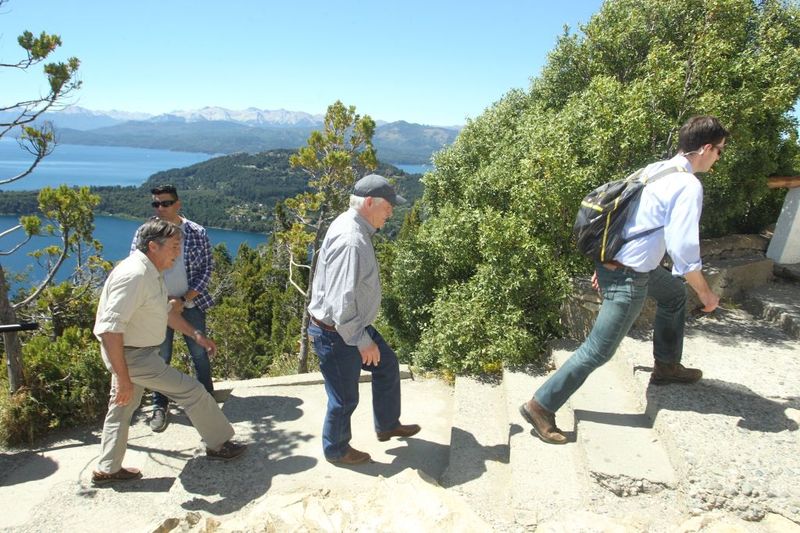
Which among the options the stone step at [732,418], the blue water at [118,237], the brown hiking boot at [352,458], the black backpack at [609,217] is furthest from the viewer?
the blue water at [118,237]

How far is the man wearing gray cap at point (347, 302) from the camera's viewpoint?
2.98 m

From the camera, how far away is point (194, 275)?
4238mm

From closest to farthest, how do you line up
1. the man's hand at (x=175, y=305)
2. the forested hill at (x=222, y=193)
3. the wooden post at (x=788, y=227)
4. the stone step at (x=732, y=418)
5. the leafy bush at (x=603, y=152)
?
the stone step at (x=732, y=418), the man's hand at (x=175, y=305), the leafy bush at (x=603, y=152), the wooden post at (x=788, y=227), the forested hill at (x=222, y=193)

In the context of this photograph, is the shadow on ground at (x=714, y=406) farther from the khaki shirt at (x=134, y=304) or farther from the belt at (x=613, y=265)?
the khaki shirt at (x=134, y=304)

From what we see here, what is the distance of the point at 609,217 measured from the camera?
3.23 m

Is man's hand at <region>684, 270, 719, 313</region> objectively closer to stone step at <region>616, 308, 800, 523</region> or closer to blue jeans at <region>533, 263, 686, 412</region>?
blue jeans at <region>533, 263, 686, 412</region>

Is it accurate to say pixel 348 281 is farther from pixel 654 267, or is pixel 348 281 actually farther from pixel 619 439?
pixel 619 439

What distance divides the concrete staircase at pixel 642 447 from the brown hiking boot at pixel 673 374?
7cm

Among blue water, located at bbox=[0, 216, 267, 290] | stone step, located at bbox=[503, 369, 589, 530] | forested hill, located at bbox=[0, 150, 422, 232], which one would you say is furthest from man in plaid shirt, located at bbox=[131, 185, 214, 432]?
blue water, located at bbox=[0, 216, 267, 290]

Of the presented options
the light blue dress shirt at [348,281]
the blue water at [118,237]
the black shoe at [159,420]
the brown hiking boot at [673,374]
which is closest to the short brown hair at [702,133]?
the brown hiking boot at [673,374]

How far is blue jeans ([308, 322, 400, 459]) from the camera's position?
3193mm

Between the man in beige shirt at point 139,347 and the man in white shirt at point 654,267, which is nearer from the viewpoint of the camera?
the man in white shirt at point 654,267

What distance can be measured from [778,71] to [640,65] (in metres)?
1.39

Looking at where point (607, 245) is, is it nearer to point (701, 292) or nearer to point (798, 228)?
point (701, 292)
